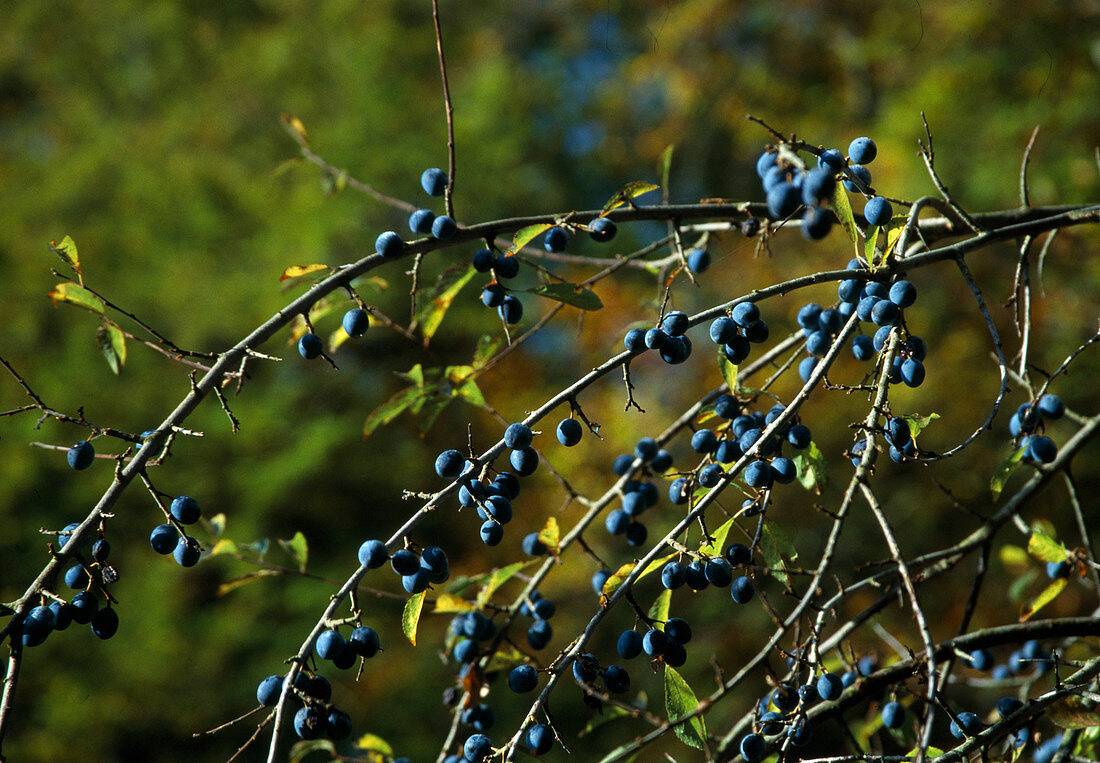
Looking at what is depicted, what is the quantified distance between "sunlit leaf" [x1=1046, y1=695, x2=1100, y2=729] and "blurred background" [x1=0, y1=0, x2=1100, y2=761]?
1.22 metres

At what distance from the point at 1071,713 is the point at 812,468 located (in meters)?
0.57

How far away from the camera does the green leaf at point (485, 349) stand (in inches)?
66.8

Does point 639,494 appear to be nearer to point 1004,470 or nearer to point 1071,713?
point 1004,470

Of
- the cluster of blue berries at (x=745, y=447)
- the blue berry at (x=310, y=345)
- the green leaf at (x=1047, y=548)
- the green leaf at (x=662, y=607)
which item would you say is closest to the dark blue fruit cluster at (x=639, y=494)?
the cluster of blue berries at (x=745, y=447)

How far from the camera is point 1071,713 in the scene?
133cm

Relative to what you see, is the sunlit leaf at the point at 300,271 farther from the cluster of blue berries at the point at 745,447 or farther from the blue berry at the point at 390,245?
the cluster of blue berries at the point at 745,447

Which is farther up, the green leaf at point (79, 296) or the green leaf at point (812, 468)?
the green leaf at point (79, 296)

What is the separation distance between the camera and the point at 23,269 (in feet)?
22.6

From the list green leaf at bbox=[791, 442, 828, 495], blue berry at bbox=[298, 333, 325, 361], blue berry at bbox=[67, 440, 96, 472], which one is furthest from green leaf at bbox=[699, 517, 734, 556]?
blue berry at bbox=[67, 440, 96, 472]

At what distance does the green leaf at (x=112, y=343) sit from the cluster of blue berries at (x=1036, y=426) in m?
1.68

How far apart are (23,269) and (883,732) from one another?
292 inches

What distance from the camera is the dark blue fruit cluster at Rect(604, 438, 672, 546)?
5.22 ft

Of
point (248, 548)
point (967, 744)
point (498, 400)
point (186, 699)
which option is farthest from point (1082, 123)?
point (186, 699)

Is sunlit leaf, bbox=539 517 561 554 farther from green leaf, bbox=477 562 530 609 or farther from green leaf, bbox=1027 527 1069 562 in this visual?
green leaf, bbox=1027 527 1069 562
